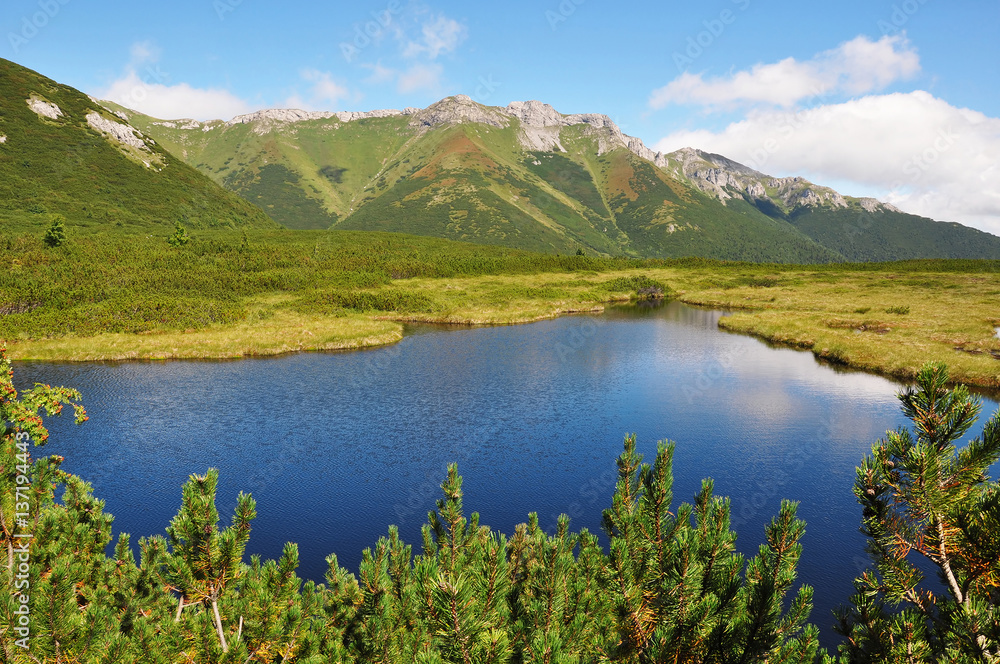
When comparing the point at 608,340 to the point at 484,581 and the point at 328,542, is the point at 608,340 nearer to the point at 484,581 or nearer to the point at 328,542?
the point at 328,542

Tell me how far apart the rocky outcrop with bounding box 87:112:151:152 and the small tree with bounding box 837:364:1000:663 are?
9767 inches

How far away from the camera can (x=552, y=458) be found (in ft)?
104

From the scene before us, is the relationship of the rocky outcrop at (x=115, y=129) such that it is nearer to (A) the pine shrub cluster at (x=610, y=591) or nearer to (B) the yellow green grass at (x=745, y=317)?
(B) the yellow green grass at (x=745, y=317)

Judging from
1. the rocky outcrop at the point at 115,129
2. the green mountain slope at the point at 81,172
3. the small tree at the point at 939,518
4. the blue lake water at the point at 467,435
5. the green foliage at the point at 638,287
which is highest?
the rocky outcrop at the point at 115,129

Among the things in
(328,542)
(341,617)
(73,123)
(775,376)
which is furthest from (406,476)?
(73,123)

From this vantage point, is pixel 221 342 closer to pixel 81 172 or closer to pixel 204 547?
pixel 204 547

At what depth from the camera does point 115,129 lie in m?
195

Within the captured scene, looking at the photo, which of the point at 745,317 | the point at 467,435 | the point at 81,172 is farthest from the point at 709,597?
the point at 81,172

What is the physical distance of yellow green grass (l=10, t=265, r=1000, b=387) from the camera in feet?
180

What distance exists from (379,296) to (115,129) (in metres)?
173

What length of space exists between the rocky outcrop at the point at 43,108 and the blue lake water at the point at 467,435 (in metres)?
188

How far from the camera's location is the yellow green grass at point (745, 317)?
2159 inches

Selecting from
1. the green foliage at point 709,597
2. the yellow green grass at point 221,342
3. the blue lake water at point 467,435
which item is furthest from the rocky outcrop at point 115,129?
the green foliage at point 709,597

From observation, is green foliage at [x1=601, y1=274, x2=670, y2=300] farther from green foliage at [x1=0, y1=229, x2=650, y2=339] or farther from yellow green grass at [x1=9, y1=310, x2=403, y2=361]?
yellow green grass at [x1=9, y1=310, x2=403, y2=361]
